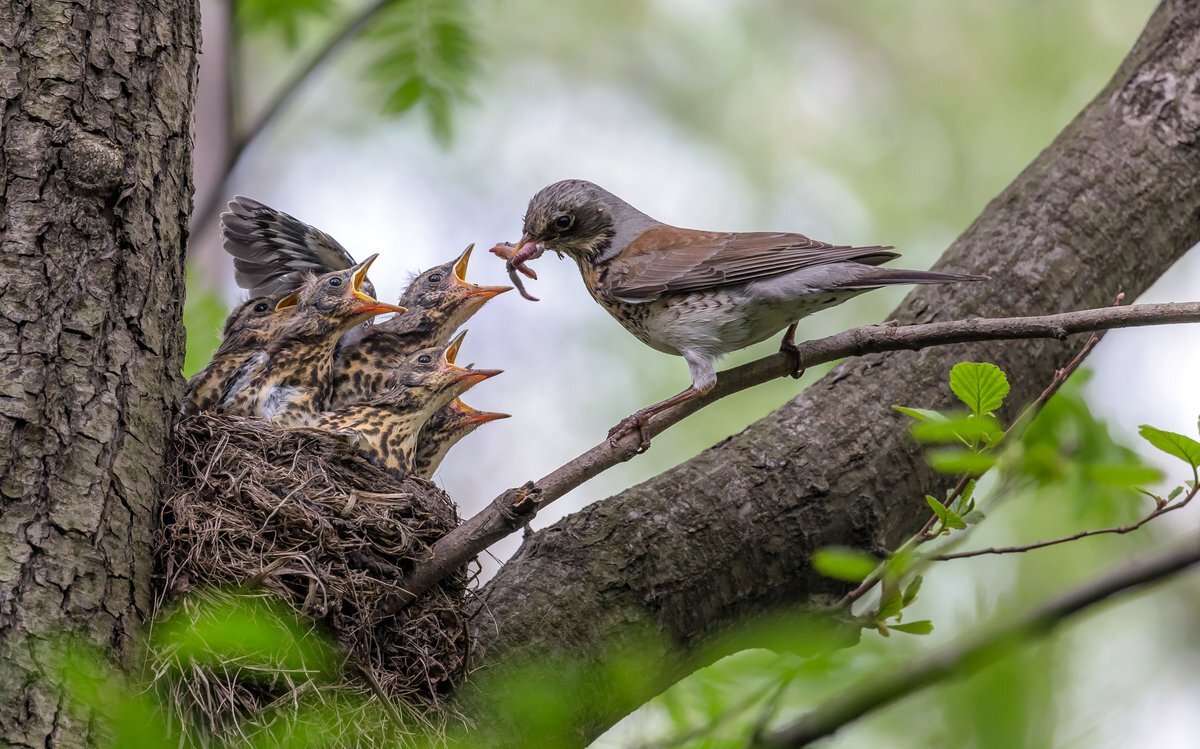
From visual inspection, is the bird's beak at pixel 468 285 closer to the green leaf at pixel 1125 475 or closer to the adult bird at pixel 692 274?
the adult bird at pixel 692 274

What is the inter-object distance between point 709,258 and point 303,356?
1697 millimetres

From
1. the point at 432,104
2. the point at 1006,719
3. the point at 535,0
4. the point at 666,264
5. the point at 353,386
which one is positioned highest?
the point at 535,0

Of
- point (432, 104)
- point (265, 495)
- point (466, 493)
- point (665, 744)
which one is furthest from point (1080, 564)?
point (665, 744)

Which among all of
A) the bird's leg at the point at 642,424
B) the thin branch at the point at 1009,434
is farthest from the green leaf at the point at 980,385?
the bird's leg at the point at 642,424

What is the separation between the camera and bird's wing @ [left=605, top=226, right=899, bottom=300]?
3938 millimetres

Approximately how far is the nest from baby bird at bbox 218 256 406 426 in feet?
2.08

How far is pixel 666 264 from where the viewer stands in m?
4.38

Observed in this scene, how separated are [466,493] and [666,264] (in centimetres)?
643

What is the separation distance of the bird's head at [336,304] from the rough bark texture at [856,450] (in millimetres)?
1531

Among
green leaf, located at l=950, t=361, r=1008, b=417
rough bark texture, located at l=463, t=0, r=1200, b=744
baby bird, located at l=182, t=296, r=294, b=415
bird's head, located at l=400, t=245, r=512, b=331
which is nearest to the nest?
rough bark texture, located at l=463, t=0, r=1200, b=744

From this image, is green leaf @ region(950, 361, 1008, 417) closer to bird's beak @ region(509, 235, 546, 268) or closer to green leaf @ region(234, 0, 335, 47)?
bird's beak @ region(509, 235, 546, 268)

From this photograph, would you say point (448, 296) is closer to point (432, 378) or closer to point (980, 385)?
point (432, 378)

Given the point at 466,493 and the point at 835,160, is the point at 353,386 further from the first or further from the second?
the point at 835,160

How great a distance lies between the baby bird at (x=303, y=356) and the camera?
4422 millimetres
